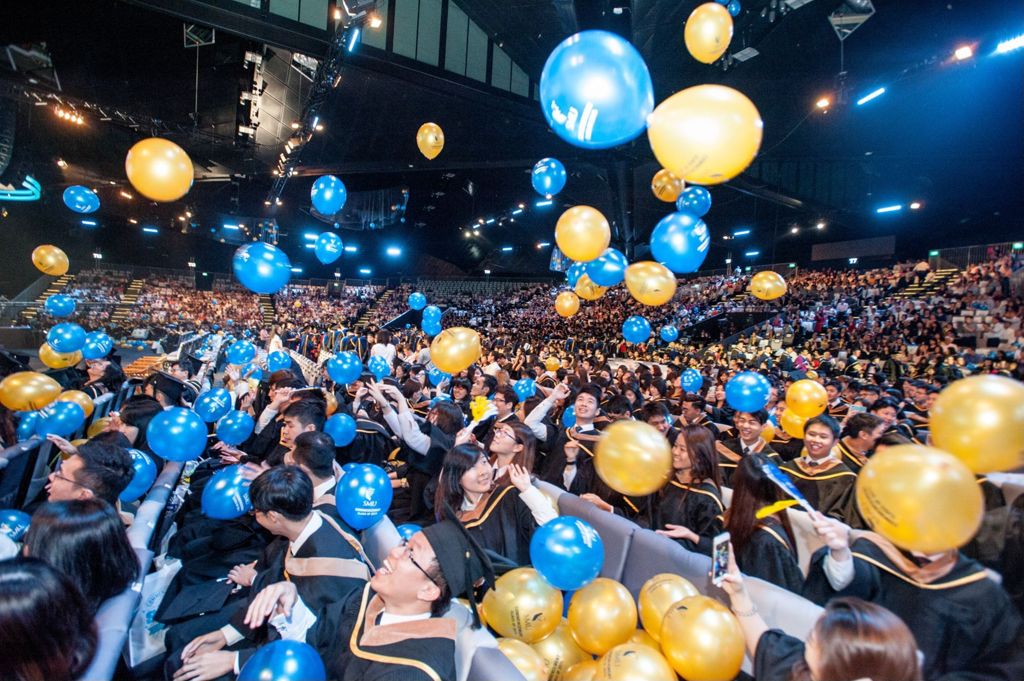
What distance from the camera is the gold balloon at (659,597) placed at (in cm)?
200

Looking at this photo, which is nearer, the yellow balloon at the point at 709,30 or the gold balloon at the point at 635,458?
the gold balloon at the point at 635,458

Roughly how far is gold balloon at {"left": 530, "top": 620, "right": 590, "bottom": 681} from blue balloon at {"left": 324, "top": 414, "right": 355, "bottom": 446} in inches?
95.8

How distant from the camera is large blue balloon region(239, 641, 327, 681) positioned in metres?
1.28

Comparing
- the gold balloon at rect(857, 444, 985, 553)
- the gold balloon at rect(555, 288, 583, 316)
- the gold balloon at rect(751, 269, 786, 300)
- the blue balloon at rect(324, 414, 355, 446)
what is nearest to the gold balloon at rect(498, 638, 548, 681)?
the gold balloon at rect(857, 444, 985, 553)

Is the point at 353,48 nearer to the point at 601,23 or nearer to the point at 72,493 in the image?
the point at 601,23

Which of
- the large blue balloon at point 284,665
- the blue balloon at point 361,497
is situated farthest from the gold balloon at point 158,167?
the large blue balloon at point 284,665

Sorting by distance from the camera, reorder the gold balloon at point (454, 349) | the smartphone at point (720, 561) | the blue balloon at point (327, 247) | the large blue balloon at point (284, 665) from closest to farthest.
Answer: the large blue balloon at point (284, 665)
the smartphone at point (720, 561)
the gold balloon at point (454, 349)
the blue balloon at point (327, 247)

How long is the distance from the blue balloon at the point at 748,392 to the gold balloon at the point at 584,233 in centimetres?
180

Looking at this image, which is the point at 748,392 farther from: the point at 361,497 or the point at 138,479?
the point at 138,479

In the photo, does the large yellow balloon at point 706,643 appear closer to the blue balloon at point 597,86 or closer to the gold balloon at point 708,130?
the gold balloon at point 708,130

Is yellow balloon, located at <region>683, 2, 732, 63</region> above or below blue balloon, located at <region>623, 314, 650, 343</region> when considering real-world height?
above

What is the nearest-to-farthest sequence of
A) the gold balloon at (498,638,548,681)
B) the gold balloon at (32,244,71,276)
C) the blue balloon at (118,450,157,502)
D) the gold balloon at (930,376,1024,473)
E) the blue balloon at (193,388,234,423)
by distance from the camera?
the gold balloon at (930,376,1024,473), the gold balloon at (498,638,548,681), the blue balloon at (118,450,157,502), the blue balloon at (193,388,234,423), the gold balloon at (32,244,71,276)

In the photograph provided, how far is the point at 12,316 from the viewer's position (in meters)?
14.4

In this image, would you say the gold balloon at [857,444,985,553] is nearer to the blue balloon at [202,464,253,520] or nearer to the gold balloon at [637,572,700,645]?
the gold balloon at [637,572,700,645]
